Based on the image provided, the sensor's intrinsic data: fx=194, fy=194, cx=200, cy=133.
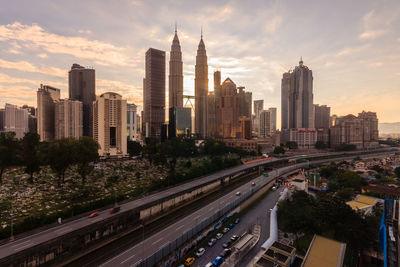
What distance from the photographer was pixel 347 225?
2544cm

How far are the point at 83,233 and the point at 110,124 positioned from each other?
224 ft

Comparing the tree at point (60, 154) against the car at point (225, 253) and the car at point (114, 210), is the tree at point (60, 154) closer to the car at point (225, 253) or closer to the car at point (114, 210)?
the car at point (114, 210)

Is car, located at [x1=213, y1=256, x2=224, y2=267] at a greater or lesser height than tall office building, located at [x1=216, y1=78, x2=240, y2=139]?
lesser

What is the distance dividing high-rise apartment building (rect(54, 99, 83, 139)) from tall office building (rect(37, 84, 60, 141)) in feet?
43.2

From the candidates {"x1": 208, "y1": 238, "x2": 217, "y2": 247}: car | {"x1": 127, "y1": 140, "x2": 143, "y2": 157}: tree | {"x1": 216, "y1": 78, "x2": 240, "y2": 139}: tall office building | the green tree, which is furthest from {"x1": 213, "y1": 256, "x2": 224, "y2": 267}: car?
{"x1": 216, "y1": 78, "x2": 240, "y2": 139}: tall office building

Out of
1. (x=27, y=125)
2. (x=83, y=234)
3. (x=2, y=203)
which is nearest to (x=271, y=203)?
(x=83, y=234)

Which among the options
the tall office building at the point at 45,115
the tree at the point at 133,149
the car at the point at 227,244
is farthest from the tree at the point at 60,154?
the tall office building at the point at 45,115

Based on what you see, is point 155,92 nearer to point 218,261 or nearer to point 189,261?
point 189,261

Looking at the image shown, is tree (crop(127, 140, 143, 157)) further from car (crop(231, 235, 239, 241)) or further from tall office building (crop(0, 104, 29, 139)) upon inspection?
tall office building (crop(0, 104, 29, 139))

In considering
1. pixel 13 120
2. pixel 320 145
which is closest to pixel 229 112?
pixel 320 145

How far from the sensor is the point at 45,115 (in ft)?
369

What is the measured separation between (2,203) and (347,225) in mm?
57206

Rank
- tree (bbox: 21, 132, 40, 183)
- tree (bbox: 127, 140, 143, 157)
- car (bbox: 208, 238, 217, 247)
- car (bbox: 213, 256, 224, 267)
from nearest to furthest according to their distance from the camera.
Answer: car (bbox: 213, 256, 224, 267) → car (bbox: 208, 238, 217, 247) → tree (bbox: 21, 132, 40, 183) → tree (bbox: 127, 140, 143, 157)

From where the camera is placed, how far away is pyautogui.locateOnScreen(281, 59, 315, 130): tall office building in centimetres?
16825
